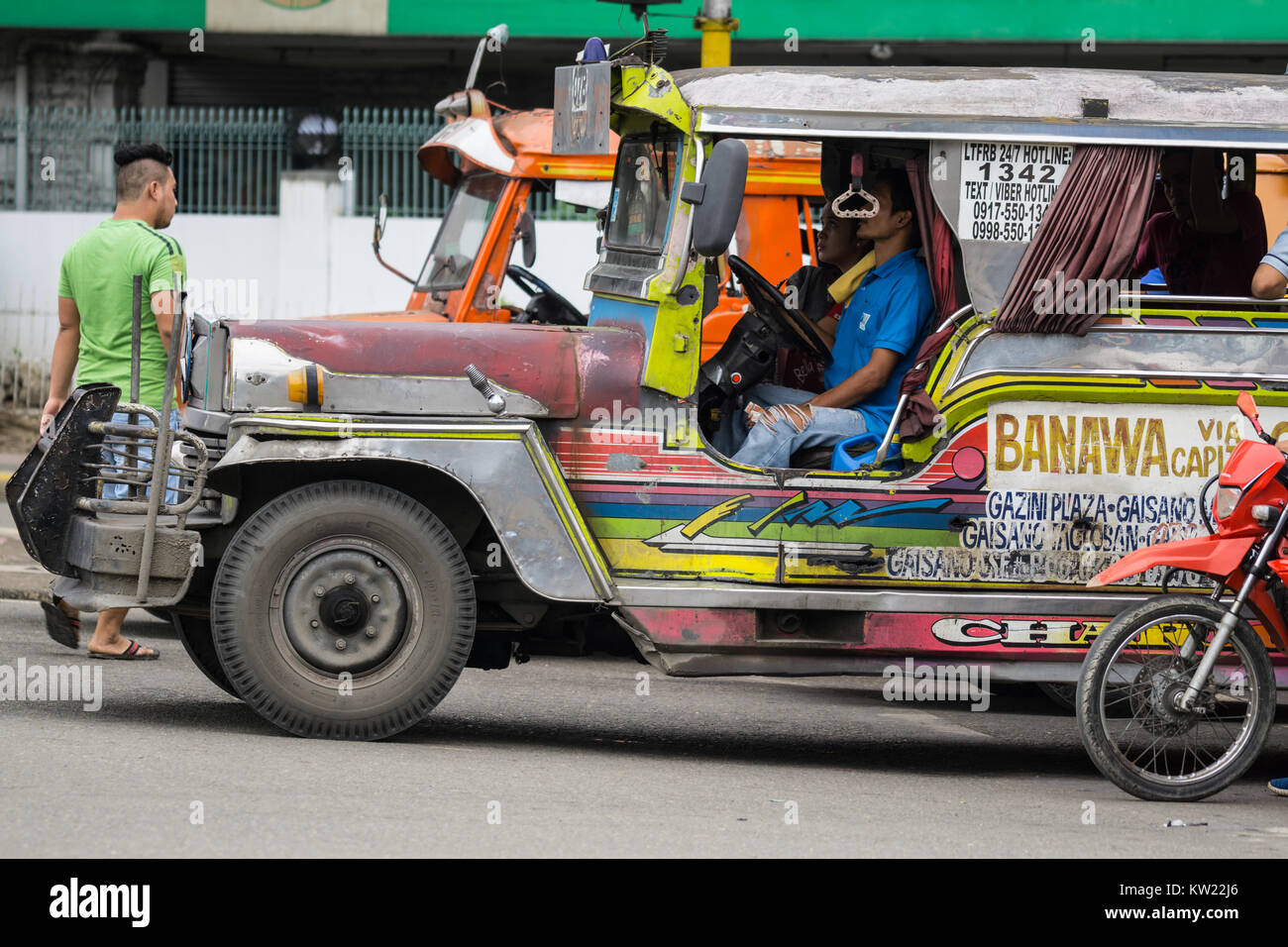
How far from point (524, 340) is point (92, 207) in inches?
485

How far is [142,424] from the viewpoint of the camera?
669cm

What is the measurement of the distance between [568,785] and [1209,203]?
11.9ft

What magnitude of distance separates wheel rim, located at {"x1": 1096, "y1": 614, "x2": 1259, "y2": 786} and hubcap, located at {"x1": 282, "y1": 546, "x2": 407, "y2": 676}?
2.49 metres

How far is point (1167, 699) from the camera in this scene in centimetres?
615

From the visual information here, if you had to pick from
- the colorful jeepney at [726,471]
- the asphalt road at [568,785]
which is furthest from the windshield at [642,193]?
the asphalt road at [568,785]

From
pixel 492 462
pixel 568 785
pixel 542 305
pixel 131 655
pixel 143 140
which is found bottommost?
pixel 131 655

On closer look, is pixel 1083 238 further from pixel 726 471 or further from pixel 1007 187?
pixel 726 471

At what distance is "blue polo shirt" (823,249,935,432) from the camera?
687cm

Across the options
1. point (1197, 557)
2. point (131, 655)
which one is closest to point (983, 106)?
point (1197, 557)

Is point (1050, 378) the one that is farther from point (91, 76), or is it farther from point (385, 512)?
point (91, 76)

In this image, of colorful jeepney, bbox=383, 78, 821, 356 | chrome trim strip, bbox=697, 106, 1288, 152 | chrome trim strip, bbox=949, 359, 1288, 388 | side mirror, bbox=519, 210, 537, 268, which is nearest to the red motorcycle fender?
chrome trim strip, bbox=949, 359, 1288, 388

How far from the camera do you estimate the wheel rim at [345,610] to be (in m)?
6.28

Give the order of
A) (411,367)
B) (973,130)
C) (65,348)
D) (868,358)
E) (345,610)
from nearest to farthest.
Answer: (345,610) → (411,367) → (973,130) → (868,358) → (65,348)

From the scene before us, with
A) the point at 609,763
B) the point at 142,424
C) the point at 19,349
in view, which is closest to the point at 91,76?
the point at 19,349
